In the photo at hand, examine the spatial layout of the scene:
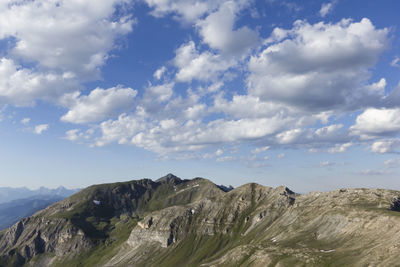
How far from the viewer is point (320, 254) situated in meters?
198

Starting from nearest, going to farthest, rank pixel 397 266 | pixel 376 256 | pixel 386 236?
pixel 397 266, pixel 376 256, pixel 386 236

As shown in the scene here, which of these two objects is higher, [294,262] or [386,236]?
[386,236]

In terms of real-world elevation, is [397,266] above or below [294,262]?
above

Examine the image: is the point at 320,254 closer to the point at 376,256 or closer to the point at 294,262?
the point at 294,262

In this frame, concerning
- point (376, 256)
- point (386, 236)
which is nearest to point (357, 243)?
point (386, 236)

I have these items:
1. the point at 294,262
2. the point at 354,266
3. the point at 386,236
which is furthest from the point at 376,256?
the point at 294,262

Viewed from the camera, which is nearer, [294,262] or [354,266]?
[354,266]

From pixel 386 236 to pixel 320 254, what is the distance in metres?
41.8

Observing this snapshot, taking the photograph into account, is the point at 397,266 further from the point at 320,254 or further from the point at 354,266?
the point at 320,254

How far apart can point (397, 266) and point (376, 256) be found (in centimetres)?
1872

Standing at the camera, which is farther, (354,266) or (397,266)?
(354,266)

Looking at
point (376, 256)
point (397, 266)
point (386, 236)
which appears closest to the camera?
point (397, 266)

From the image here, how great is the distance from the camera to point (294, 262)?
197500mm

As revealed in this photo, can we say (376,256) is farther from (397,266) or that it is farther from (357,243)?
(357,243)
